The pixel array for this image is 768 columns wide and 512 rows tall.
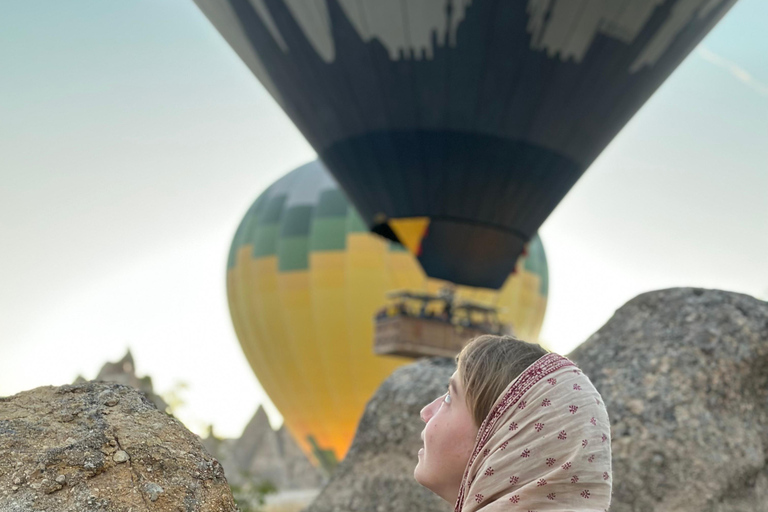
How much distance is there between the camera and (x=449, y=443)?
150 centimetres

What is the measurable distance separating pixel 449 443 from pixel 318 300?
18743 millimetres

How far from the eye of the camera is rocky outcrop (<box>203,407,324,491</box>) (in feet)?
108

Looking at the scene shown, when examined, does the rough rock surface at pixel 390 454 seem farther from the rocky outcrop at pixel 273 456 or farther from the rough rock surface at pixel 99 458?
the rocky outcrop at pixel 273 456

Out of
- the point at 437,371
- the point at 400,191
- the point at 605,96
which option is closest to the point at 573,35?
the point at 605,96

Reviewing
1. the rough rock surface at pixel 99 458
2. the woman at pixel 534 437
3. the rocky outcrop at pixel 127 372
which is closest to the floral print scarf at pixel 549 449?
the woman at pixel 534 437

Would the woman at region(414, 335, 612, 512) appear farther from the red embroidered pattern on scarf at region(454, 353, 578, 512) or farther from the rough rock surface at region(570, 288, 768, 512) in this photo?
the rough rock surface at region(570, 288, 768, 512)

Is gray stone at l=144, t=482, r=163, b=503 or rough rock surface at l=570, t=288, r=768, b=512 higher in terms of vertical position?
gray stone at l=144, t=482, r=163, b=503

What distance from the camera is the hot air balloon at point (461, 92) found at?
37.4 feet

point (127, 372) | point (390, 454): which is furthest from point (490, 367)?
point (127, 372)

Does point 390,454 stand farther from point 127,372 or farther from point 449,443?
point 127,372

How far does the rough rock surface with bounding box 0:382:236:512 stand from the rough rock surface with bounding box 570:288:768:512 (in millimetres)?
2017

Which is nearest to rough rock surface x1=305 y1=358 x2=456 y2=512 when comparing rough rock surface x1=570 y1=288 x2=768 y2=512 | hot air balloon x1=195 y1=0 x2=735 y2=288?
rough rock surface x1=570 y1=288 x2=768 y2=512

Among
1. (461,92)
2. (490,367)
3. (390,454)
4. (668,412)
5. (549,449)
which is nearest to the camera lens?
(549,449)

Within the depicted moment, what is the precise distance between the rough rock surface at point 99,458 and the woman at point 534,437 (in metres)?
0.52
